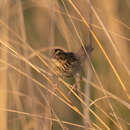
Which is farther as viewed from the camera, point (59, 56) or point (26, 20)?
point (26, 20)

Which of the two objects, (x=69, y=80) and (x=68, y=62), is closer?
(x=68, y=62)

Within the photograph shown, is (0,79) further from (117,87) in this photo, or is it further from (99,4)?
(99,4)

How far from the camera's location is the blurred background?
162 cm

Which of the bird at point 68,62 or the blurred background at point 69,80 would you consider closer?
the blurred background at point 69,80

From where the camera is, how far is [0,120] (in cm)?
226

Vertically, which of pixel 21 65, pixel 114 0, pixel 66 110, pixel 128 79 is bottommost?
pixel 66 110

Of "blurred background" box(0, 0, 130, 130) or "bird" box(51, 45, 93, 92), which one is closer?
"blurred background" box(0, 0, 130, 130)

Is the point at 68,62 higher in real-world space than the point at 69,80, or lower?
higher

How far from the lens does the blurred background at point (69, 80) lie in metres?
1.62

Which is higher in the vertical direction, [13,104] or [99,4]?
[99,4]

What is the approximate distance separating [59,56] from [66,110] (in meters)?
0.83

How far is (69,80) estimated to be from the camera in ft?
9.80

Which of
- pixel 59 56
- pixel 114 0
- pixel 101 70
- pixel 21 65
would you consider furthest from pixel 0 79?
→ pixel 114 0

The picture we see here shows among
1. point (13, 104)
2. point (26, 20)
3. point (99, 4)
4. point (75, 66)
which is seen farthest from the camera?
point (26, 20)
